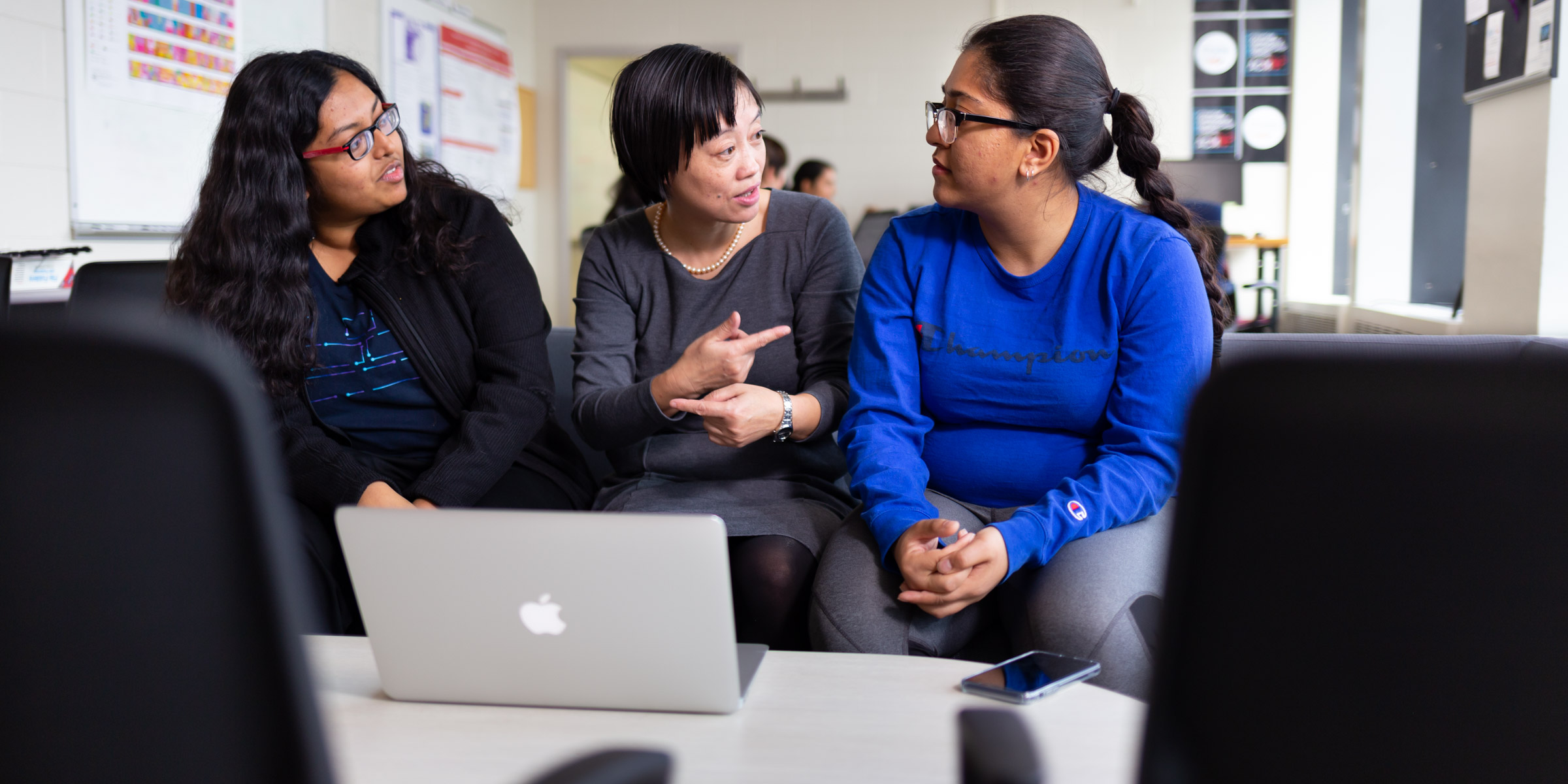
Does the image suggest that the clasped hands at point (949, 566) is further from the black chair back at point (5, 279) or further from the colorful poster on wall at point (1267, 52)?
the colorful poster on wall at point (1267, 52)

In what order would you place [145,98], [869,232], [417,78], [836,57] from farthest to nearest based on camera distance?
[836,57] < [417,78] < [869,232] < [145,98]

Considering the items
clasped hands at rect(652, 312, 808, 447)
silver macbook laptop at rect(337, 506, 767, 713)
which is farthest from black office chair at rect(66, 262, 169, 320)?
silver macbook laptop at rect(337, 506, 767, 713)

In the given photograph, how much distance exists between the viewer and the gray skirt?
1585 millimetres

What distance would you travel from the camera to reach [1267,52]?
20.8ft

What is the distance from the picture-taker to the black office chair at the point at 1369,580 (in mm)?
476

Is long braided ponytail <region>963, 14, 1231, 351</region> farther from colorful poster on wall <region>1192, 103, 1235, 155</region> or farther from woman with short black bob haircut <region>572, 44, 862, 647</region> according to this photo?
colorful poster on wall <region>1192, 103, 1235, 155</region>

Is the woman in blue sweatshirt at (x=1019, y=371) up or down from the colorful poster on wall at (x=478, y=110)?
down

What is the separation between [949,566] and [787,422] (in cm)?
40

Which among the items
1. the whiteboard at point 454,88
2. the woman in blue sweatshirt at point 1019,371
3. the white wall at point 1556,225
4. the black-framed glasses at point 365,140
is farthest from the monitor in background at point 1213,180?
the black-framed glasses at point 365,140

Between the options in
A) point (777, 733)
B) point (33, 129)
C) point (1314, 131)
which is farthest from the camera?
point (1314, 131)

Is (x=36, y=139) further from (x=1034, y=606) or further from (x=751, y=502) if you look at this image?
(x=1034, y=606)

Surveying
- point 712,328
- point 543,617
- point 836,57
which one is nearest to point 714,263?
point 712,328

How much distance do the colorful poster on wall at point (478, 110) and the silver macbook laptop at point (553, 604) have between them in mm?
4806

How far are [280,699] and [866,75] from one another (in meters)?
6.50
